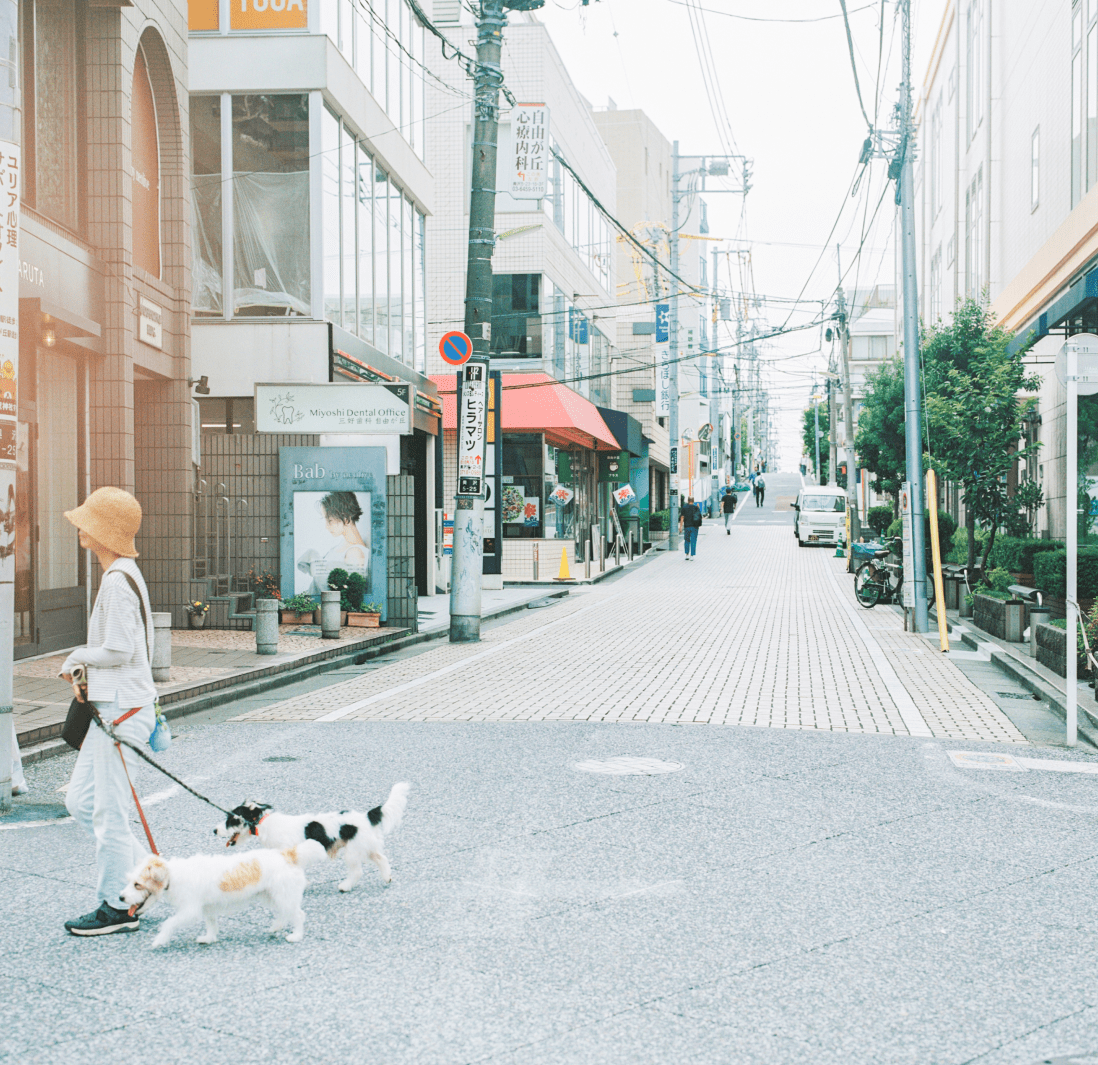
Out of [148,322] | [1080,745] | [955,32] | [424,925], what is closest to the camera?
[424,925]

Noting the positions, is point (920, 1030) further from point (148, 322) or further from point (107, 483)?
point (148, 322)

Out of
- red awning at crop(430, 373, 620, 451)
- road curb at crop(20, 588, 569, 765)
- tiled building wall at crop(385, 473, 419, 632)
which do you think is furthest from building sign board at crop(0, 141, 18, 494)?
red awning at crop(430, 373, 620, 451)

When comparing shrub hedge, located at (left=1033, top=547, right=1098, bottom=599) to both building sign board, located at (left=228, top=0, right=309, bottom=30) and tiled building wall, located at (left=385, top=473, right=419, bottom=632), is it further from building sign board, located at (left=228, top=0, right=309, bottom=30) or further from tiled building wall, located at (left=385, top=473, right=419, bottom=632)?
building sign board, located at (left=228, top=0, right=309, bottom=30)

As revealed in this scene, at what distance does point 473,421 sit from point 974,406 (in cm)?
894

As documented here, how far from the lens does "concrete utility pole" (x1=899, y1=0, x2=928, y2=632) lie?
669 inches

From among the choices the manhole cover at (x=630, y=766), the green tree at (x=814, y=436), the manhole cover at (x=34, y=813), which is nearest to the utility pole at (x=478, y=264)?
the manhole cover at (x=630, y=766)

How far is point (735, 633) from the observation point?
16.7m

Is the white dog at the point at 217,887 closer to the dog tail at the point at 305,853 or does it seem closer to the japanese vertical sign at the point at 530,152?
the dog tail at the point at 305,853

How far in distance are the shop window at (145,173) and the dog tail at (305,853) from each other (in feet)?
42.8

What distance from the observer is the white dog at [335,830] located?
4980 millimetres

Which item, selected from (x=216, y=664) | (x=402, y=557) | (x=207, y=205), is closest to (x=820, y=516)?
(x=402, y=557)

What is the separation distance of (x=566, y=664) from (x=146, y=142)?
9.64m

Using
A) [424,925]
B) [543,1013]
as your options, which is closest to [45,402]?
[424,925]

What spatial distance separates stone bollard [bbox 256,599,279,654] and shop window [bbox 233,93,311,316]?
7340mm
